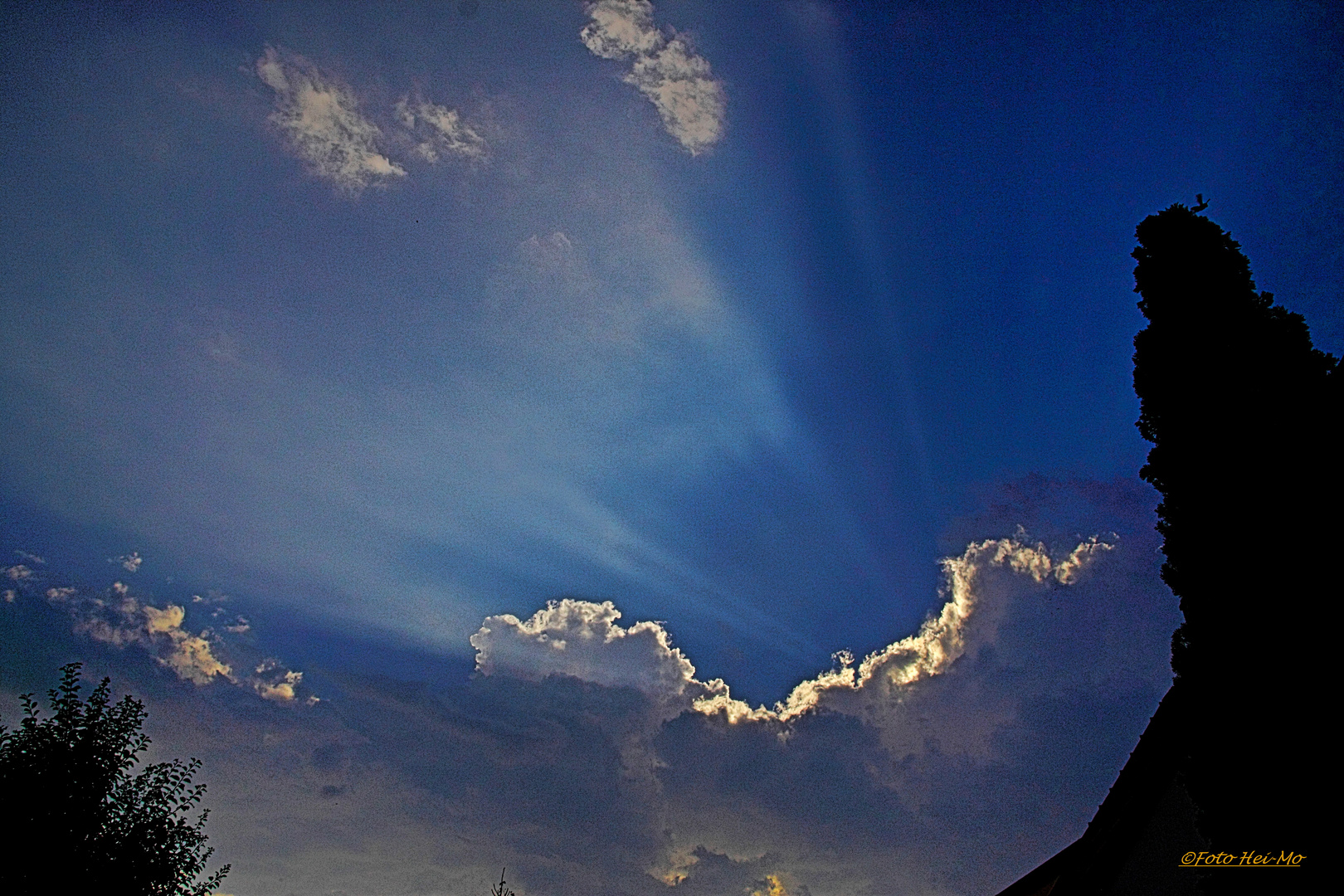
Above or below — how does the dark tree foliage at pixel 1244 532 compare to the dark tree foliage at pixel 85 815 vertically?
above

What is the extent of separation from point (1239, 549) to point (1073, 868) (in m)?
8.56

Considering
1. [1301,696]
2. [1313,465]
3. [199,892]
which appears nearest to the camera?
[1301,696]

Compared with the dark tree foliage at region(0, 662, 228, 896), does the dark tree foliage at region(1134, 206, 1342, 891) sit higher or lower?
higher

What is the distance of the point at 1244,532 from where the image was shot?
10.1 metres

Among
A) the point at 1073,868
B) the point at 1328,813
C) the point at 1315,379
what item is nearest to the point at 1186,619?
the point at 1328,813

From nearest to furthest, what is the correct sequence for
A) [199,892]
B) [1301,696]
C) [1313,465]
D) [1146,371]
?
[1301,696], [1313,465], [1146,371], [199,892]

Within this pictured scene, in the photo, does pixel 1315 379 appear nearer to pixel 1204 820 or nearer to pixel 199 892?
pixel 1204 820

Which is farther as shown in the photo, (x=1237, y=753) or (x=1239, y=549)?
(x=1239, y=549)

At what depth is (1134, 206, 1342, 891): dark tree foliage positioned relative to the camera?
908 centimetres

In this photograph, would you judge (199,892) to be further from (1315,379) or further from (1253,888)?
(1315,379)

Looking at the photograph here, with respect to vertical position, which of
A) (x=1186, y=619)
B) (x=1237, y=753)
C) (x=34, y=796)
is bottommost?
(x=34, y=796)

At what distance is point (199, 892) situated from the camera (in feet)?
72.2

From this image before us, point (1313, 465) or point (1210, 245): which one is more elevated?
point (1210, 245)

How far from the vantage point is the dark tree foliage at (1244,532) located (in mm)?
9078
